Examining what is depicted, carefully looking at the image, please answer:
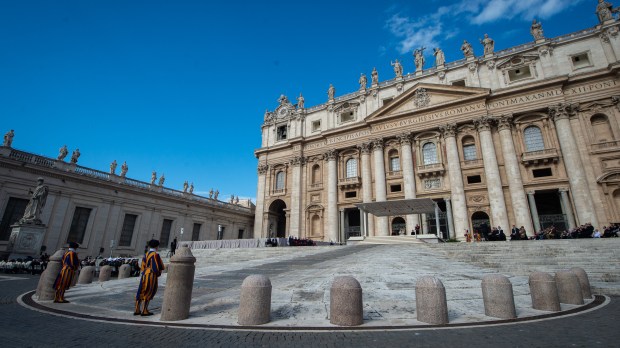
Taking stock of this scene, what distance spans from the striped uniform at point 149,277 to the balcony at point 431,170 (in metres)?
27.5

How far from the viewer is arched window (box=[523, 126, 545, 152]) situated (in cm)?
2659

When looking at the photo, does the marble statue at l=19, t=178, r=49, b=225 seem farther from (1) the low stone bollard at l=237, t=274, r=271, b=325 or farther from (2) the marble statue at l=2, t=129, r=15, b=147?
(1) the low stone bollard at l=237, t=274, r=271, b=325

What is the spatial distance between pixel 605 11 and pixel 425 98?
16.3 m

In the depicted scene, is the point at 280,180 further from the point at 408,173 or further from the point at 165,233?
the point at 408,173

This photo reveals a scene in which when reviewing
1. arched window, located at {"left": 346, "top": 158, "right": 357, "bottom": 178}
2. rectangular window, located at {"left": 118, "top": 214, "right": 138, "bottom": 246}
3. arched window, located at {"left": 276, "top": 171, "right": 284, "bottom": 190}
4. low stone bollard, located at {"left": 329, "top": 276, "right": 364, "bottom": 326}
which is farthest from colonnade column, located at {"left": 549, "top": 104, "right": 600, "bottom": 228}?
rectangular window, located at {"left": 118, "top": 214, "right": 138, "bottom": 246}

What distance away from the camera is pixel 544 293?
6723mm

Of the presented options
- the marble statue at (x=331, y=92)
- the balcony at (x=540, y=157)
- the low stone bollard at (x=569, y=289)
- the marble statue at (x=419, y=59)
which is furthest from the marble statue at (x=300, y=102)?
the low stone bollard at (x=569, y=289)

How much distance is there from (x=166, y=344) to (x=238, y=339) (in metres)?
1.03

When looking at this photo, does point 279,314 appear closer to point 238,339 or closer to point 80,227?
point 238,339

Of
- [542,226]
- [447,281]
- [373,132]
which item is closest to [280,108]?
[373,132]

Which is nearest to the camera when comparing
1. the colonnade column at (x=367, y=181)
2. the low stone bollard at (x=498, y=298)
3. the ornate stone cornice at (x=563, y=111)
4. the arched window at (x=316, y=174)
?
the low stone bollard at (x=498, y=298)

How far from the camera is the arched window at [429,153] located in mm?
30359

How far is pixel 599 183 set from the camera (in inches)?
912

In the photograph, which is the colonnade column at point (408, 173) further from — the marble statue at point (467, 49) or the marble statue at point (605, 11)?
the marble statue at point (605, 11)
